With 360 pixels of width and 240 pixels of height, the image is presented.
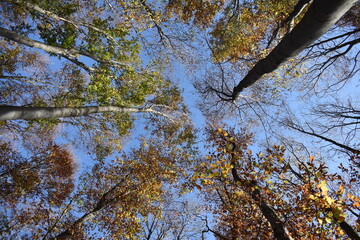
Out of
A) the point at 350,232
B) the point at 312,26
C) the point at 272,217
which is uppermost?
the point at 312,26

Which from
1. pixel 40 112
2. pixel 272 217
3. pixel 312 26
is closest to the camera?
pixel 312 26

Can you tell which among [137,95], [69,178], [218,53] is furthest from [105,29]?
[69,178]

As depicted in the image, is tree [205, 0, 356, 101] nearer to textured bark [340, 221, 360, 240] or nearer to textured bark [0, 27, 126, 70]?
textured bark [340, 221, 360, 240]

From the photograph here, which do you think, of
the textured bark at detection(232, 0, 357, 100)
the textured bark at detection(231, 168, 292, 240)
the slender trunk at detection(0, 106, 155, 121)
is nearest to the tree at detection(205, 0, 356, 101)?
the textured bark at detection(232, 0, 357, 100)

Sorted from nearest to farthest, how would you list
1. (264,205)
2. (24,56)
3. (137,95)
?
1. (264,205)
2. (137,95)
3. (24,56)

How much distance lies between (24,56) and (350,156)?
716 inches

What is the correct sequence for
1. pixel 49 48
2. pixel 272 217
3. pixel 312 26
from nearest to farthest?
pixel 312 26, pixel 272 217, pixel 49 48

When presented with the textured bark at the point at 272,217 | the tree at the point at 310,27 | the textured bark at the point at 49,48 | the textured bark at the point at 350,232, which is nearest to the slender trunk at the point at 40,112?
the textured bark at the point at 49,48

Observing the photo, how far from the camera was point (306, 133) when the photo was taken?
7906 millimetres

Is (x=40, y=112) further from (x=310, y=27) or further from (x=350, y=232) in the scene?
(x=350, y=232)

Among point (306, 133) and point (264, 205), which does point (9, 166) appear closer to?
point (264, 205)

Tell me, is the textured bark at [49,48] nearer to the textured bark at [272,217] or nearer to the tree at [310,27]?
the tree at [310,27]

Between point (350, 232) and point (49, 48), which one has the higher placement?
point (49, 48)

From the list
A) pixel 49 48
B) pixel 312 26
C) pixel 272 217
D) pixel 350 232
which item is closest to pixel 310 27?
pixel 312 26
